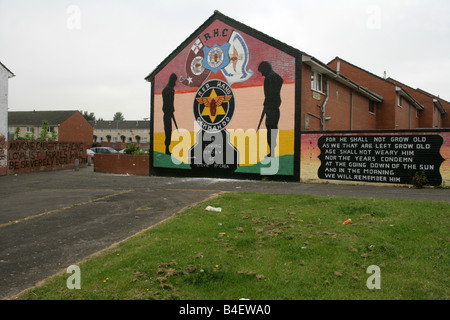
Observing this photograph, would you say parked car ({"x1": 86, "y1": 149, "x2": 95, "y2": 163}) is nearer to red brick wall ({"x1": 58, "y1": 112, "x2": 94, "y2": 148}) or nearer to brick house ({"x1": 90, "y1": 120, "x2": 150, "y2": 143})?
red brick wall ({"x1": 58, "y1": 112, "x2": 94, "y2": 148})

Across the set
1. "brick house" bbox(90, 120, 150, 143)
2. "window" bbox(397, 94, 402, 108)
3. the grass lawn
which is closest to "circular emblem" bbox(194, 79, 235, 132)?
the grass lawn

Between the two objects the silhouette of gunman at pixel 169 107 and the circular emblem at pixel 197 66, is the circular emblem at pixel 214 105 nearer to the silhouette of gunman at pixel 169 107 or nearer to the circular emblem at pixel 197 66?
the circular emblem at pixel 197 66

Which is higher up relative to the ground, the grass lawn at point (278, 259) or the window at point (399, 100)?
the window at point (399, 100)

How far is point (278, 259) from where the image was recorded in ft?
16.9

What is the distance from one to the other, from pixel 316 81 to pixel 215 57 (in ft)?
19.5

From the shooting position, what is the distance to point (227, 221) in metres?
7.56

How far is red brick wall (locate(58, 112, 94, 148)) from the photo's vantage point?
2395 inches

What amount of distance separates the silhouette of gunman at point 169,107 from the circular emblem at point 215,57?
9.27 feet

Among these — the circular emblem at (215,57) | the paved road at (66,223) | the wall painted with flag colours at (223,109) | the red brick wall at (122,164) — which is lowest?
the paved road at (66,223)

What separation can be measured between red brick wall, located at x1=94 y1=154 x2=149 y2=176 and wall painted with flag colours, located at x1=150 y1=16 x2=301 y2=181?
0.79m

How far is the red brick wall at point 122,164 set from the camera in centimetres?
2202

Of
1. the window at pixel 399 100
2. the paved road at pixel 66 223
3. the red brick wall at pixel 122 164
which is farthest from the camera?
the window at pixel 399 100

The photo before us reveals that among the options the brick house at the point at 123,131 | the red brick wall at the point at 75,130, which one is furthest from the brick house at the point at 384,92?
the brick house at the point at 123,131
